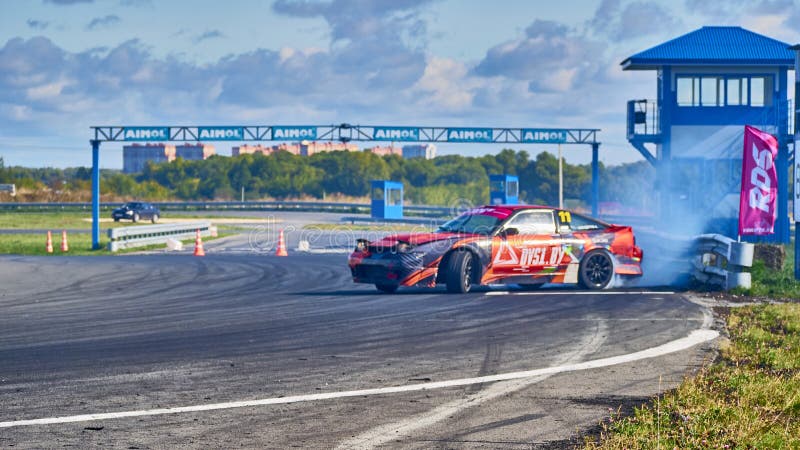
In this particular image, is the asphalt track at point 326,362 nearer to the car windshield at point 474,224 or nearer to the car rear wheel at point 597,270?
the car rear wheel at point 597,270

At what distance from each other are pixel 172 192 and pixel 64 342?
97.1m

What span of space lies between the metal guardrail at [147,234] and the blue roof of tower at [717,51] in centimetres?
1976

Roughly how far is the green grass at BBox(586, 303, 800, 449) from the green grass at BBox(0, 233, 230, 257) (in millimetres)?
26545

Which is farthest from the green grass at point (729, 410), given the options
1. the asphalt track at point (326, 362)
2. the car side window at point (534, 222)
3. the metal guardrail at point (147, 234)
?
the metal guardrail at point (147, 234)

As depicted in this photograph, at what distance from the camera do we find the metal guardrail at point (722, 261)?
56.1ft

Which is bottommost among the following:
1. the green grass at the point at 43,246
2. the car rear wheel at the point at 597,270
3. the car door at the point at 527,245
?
the green grass at the point at 43,246

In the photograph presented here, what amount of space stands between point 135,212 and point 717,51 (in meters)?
39.0

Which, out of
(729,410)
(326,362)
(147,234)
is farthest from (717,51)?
(729,410)

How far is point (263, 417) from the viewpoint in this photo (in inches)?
280

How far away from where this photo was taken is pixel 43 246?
3784 centimetres

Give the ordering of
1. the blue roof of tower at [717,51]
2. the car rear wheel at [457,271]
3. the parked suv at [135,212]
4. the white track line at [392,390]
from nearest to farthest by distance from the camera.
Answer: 1. the white track line at [392,390]
2. the car rear wheel at [457,271]
3. the blue roof of tower at [717,51]
4. the parked suv at [135,212]

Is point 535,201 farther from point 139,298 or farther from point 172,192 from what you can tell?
point 139,298

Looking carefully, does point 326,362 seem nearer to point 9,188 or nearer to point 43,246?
point 43,246

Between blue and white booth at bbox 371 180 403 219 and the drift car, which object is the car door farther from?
blue and white booth at bbox 371 180 403 219
